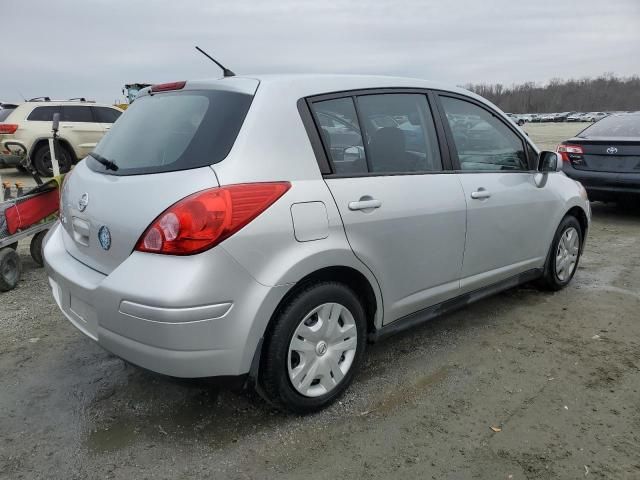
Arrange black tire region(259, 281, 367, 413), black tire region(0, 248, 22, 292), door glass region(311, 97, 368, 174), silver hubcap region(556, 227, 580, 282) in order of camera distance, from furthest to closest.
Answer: black tire region(0, 248, 22, 292) → silver hubcap region(556, 227, 580, 282) → door glass region(311, 97, 368, 174) → black tire region(259, 281, 367, 413)

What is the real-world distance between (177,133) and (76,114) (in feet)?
35.7

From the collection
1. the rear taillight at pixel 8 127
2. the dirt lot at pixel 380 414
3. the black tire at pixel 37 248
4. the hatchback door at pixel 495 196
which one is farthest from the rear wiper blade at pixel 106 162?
the rear taillight at pixel 8 127

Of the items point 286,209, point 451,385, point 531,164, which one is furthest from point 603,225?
point 286,209

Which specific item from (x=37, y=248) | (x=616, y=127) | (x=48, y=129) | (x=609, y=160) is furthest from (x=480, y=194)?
(x=48, y=129)

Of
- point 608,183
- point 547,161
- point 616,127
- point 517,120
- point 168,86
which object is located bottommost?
point 517,120

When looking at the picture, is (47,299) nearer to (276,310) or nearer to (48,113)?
(276,310)

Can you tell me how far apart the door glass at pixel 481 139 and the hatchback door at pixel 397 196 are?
0.78ft

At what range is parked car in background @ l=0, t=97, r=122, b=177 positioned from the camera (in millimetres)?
11352

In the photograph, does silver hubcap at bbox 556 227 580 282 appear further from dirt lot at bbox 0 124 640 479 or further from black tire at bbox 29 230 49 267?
black tire at bbox 29 230 49 267

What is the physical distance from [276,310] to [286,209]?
0.45 metres

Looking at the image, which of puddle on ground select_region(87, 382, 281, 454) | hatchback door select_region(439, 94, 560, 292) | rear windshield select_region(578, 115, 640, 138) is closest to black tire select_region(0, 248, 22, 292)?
puddle on ground select_region(87, 382, 281, 454)

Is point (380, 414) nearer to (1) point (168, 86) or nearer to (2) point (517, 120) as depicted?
(1) point (168, 86)

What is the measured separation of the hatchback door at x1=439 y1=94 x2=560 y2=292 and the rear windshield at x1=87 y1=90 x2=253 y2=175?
1.49 meters

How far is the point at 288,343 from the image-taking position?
2.43m
